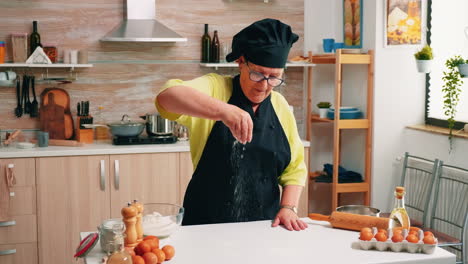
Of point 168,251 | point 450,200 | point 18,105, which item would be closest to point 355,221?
point 168,251

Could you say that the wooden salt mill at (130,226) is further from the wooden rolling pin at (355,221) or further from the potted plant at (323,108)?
the potted plant at (323,108)

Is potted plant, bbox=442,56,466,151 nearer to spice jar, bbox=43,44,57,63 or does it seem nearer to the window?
the window

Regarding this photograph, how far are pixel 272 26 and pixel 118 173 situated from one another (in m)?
2.40

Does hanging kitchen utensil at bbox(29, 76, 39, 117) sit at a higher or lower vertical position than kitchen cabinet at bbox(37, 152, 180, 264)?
higher

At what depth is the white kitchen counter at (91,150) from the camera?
4.19m

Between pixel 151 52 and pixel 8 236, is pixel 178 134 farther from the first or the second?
pixel 8 236

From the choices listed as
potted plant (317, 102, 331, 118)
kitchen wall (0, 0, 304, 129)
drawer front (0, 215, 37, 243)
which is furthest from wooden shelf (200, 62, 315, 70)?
drawer front (0, 215, 37, 243)

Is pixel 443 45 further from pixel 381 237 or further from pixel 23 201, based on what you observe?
pixel 23 201

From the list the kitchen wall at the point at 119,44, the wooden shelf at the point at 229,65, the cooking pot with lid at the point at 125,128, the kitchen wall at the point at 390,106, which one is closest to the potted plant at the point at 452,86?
the kitchen wall at the point at 390,106

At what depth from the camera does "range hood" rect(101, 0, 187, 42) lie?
14.4 ft

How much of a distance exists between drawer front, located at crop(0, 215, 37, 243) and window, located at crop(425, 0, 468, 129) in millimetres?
3070

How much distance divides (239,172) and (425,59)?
229 cm

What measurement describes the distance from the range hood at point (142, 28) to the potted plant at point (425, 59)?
5.63 feet

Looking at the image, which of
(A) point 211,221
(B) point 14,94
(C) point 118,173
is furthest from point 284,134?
(B) point 14,94
